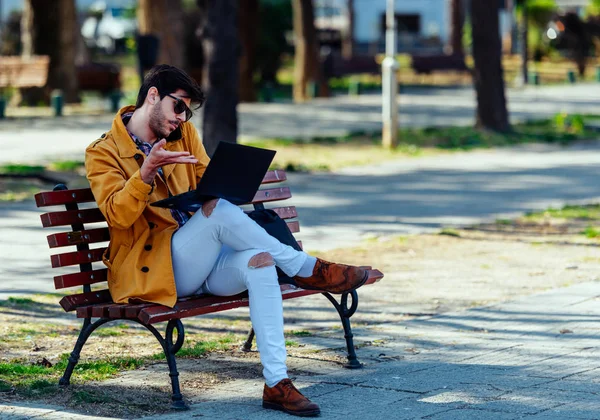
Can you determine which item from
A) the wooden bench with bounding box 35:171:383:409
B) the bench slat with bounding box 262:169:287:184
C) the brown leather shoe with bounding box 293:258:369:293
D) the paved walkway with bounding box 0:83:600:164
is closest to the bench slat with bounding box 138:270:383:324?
the wooden bench with bounding box 35:171:383:409

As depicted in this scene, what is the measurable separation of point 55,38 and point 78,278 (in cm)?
1980

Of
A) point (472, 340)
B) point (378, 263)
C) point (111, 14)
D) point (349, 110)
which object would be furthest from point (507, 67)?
point (472, 340)

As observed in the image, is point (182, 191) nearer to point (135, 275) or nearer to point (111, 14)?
point (135, 275)

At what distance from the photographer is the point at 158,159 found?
492cm

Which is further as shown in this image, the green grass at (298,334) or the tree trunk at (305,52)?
the tree trunk at (305,52)

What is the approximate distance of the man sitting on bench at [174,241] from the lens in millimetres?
5020

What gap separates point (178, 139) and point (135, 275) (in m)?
0.76

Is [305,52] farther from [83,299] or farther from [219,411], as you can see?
[219,411]

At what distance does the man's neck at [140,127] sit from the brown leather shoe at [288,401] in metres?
1.29

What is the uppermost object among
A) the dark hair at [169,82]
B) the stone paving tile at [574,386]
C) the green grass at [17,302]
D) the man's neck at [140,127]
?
the dark hair at [169,82]

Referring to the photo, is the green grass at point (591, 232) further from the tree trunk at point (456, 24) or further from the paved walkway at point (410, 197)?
the tree trunk at point (456, 24)

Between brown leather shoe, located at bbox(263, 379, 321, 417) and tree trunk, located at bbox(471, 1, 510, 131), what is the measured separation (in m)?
13.8

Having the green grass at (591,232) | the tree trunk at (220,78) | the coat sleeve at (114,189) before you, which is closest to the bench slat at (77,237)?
the coat sleeve at (114,189)

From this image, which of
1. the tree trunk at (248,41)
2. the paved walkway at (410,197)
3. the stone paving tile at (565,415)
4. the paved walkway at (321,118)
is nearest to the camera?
the stone paving tile at (565,415)
